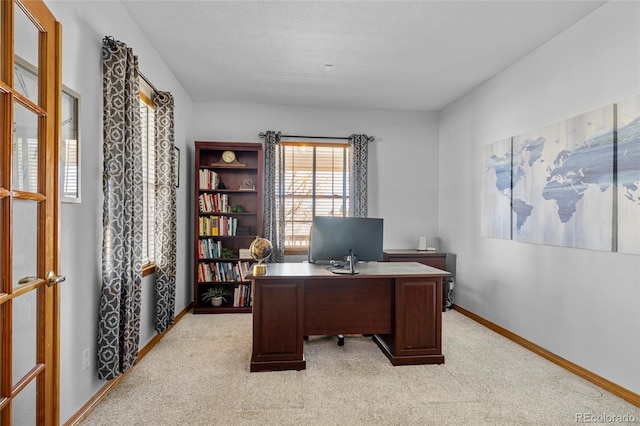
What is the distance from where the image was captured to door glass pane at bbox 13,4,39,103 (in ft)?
4.57

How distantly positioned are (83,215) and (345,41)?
8.18 ft

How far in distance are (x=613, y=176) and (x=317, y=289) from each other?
7.71 ft

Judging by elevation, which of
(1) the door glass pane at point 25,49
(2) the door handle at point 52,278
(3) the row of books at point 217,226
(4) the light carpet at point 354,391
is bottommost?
(4) the light carpet at point 354,391

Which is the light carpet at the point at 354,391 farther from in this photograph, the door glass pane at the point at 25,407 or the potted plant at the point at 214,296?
the potted plant at the point at 214,296

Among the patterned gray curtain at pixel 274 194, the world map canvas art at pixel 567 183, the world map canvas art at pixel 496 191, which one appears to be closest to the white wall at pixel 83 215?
the patterned gray curtain at pixel 274 194

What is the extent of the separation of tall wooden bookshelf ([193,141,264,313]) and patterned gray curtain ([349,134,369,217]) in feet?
4.26

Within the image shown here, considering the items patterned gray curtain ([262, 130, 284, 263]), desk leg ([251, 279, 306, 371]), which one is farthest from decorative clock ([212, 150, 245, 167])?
desk leg ([251, 279, 306, 371])

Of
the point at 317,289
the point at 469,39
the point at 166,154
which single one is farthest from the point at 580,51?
the point at 166,154

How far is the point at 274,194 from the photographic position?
472 centimetres

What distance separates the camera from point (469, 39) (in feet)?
10.0

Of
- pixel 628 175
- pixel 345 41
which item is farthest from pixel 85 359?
pixel 628 175

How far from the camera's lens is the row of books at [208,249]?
14.7 ft

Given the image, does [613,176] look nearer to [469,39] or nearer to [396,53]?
[469,39]

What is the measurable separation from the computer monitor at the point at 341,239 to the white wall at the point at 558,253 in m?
1.61
